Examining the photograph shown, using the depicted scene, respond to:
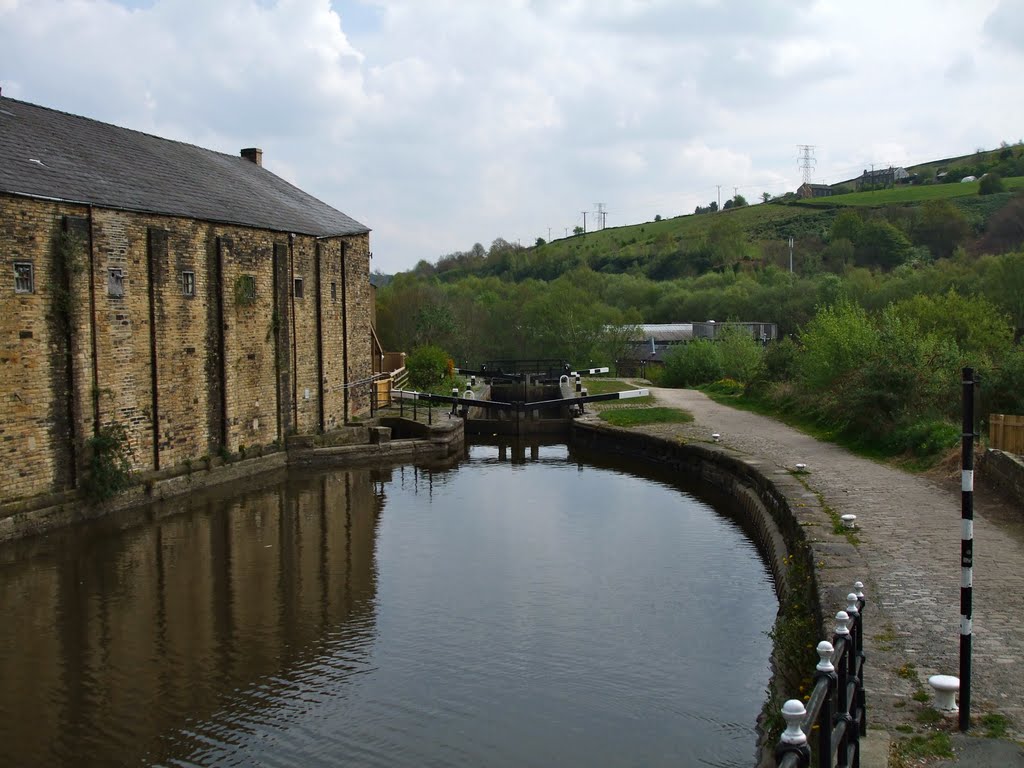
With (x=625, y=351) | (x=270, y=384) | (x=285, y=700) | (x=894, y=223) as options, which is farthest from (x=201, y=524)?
(x=894, y=223)

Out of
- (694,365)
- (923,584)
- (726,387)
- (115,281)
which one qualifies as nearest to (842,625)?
(923,584)

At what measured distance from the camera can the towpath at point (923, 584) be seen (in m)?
6.59

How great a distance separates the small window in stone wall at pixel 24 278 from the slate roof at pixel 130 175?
1.04 metres

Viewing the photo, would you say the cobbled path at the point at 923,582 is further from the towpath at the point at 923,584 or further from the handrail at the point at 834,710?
the handrail at the point at 834,710

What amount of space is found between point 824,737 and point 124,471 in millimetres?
13931

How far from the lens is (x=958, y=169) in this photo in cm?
10344

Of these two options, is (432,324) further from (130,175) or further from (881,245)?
(881,245)

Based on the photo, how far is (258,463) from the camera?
20.2 meters

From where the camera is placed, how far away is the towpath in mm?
6594

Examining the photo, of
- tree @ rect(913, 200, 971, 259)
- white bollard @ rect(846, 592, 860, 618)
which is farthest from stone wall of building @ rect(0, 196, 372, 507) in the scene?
tree @ rect(913, 200, 971, 259)

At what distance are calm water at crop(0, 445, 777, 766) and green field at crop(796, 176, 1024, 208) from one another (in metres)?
79.1

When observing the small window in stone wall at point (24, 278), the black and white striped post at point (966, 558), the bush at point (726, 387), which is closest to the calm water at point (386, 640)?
the black and white striped post at point (966, 558)

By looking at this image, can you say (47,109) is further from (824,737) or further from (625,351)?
(625,351)

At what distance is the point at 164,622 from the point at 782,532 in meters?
8.08
